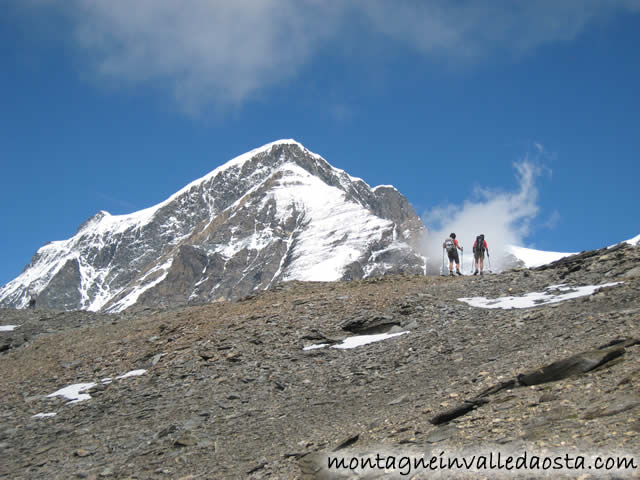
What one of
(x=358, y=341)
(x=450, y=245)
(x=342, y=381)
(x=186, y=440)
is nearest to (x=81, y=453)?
(x=186, y=440)

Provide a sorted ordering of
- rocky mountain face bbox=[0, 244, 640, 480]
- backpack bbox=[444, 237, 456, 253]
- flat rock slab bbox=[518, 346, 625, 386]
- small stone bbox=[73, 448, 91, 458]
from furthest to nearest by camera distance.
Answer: backpack bbox=[444, 237, 456, 253]
small stone bbox=[73, 448, 91, 458]
flat rock slab bbox=[518, 346, 625, 386]
rocky mountain face bbox=[0, 244, 640, 480]

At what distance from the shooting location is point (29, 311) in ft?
114

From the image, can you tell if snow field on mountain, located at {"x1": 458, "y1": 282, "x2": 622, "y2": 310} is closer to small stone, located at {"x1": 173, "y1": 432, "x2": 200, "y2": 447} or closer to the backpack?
the backpack

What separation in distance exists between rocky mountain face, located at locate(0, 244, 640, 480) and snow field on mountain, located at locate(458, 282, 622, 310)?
0.35 feet

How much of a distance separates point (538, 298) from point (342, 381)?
27.4ft

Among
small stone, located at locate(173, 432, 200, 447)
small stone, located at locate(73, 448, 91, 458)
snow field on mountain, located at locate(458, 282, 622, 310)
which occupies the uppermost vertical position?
snow field on mountain, located at locate(458, 282, 622, 310)

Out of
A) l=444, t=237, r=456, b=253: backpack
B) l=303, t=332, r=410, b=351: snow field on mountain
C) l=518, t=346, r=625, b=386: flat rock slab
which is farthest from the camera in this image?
l=444, t=237, r=456, b=253: backpack

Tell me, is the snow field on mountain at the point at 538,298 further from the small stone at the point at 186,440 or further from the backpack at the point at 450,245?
the small stone at the point at 186,440

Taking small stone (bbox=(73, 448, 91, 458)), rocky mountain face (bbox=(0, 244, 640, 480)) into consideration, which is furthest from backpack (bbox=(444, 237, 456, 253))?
small stone (bbox=(73, 448, 91, 458))

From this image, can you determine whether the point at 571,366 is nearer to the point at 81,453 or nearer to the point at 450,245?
the point at 81,453

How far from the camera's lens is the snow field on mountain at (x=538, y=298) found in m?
19.7

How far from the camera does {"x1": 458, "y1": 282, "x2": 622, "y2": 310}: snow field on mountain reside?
64.6ft

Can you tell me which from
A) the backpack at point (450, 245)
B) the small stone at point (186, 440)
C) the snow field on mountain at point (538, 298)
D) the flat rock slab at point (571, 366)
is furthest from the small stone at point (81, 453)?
the backpack at point (450, 245)

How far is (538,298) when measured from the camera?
2048cm
